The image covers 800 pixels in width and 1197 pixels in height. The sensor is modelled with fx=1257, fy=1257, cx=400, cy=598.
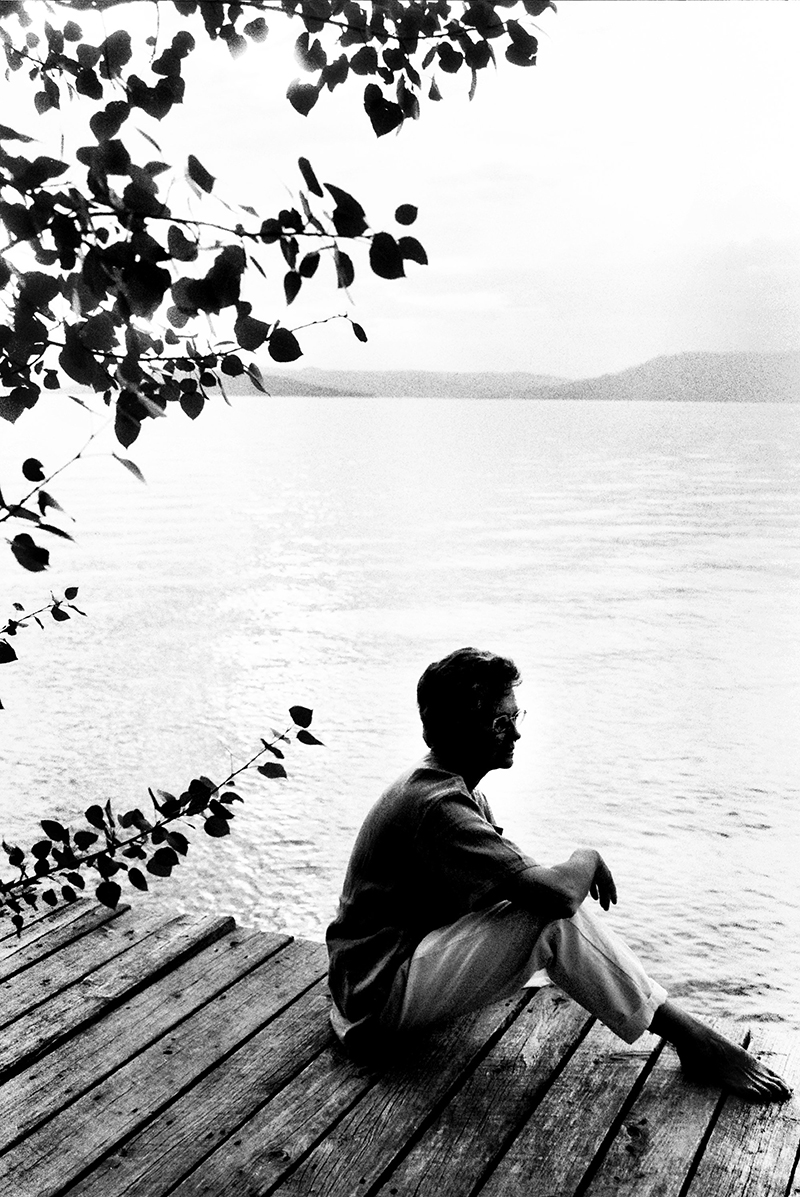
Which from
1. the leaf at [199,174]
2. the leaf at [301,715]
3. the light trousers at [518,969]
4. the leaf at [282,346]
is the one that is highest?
the leaf at [199,174]

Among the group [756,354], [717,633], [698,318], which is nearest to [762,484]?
[717,633]

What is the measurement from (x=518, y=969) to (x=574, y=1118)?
0.37 meters

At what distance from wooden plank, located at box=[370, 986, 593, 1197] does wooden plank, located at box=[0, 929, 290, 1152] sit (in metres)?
0.86

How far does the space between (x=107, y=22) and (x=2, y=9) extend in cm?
45

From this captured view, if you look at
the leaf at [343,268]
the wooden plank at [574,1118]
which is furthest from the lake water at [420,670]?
the wooden plank at [574,1118]

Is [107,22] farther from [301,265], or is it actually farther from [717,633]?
[717,633]

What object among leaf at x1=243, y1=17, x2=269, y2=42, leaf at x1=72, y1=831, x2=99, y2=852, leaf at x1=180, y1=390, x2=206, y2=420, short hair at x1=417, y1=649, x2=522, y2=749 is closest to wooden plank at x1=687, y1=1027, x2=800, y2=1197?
short hair at x1=417, y1=649, x2=522, y2=749

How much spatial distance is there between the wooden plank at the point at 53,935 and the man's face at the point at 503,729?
159 centimetres

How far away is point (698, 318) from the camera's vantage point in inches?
3713

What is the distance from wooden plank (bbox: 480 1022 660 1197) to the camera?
2.80 metres

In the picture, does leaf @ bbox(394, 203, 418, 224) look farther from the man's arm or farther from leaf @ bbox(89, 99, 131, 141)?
the man's arm

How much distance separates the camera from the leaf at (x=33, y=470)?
5.79 ft

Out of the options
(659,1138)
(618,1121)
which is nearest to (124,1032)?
(618,1121)

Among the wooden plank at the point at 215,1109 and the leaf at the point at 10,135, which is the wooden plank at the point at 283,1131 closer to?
the wooden plank at the point at 215,1109
